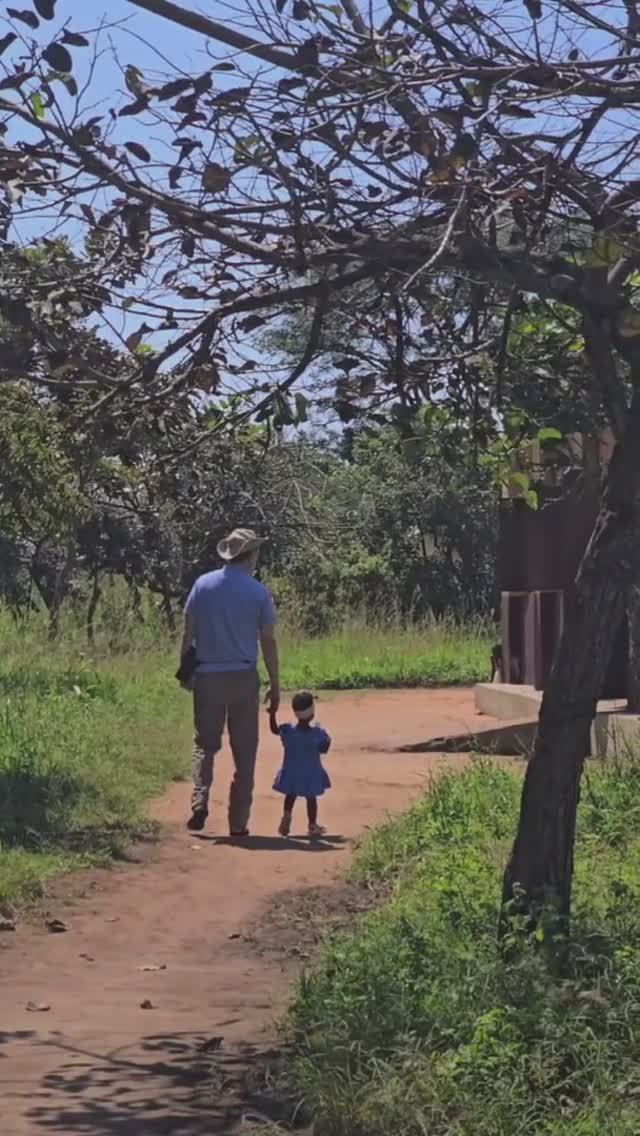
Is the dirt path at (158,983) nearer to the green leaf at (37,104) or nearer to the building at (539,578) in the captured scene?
the green leaf at (37,104)

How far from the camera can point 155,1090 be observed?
570cm

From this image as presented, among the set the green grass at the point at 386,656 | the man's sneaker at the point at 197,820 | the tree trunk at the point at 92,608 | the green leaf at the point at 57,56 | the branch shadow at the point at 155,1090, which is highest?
the green leaf at the point at 57,56

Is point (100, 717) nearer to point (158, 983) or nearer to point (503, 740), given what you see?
point (503, 740)

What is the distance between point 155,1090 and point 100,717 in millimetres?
9155

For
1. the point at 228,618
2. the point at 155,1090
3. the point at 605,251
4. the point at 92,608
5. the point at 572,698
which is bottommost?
the point at 155,1090

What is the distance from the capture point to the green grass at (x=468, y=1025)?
16.5 ft

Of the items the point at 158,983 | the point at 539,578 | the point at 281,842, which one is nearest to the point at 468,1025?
the point at 158,983

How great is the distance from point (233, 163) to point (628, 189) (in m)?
1.32

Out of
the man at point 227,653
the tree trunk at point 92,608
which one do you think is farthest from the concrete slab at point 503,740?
the tree trunk at point 92,608

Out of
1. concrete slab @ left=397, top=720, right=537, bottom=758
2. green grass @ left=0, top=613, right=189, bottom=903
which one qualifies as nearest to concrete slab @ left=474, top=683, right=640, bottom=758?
concrete slab @ left=397, top=720, right=537, bottom=758

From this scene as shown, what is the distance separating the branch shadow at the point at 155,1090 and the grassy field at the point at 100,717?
2502 millimetres

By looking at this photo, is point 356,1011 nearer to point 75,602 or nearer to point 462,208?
point 462,208

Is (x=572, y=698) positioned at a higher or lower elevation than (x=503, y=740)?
higher

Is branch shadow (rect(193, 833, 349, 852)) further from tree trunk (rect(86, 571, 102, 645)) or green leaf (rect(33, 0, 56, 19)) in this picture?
tree trunk (rect(86, 571, 102, 645))
